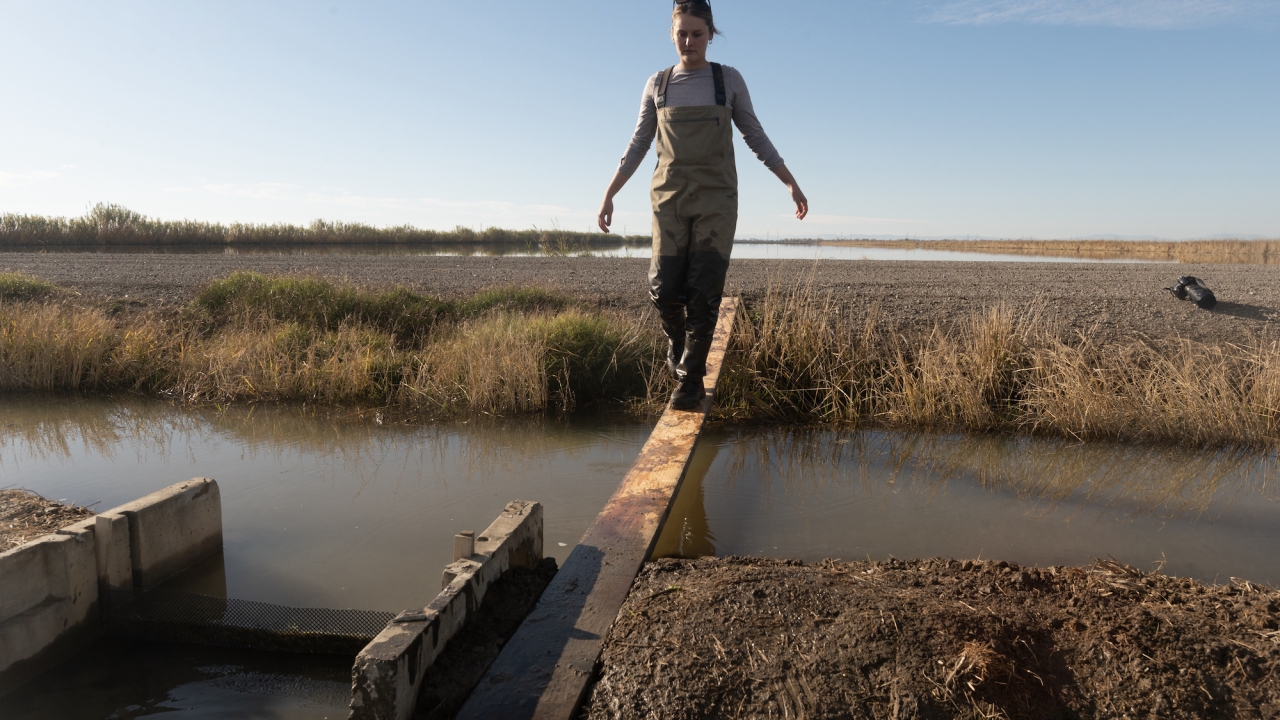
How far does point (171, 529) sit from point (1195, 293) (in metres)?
12.0

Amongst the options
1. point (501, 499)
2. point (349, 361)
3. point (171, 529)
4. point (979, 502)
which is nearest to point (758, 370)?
point (979, 502)

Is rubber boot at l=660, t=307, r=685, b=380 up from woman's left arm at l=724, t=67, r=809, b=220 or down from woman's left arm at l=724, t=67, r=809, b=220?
down

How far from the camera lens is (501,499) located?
459cm

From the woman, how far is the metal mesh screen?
8.26 ft

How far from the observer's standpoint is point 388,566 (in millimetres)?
3643

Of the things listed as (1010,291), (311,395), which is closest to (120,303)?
(311,395)

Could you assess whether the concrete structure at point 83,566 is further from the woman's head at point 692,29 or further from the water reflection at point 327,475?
the woman's head at point 692,29

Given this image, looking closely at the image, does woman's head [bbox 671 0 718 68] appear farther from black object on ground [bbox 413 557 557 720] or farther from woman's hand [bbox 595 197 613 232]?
black object on ground [bbox 413 557 557 720]

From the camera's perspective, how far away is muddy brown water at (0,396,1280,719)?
2873mm

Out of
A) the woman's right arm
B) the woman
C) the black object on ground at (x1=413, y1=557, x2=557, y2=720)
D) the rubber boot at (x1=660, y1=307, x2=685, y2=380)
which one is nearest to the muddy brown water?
the black object on ground at (x1=413, y1=557, x2=557, y2=720)

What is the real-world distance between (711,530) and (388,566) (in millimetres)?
1705

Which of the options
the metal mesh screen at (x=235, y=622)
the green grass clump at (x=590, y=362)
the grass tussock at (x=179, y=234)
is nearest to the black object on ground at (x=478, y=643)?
the metal mesh screen at (x=235, y=622)

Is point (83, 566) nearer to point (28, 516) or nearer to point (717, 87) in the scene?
point (28, 516)

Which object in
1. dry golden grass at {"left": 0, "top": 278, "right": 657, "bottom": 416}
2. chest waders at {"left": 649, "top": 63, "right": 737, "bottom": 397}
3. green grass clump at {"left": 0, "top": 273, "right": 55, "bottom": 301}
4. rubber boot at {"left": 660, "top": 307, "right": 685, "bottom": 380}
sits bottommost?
dry golden grass at {"left": 0, "top": 278, "right": 657, "bottom": 416}
